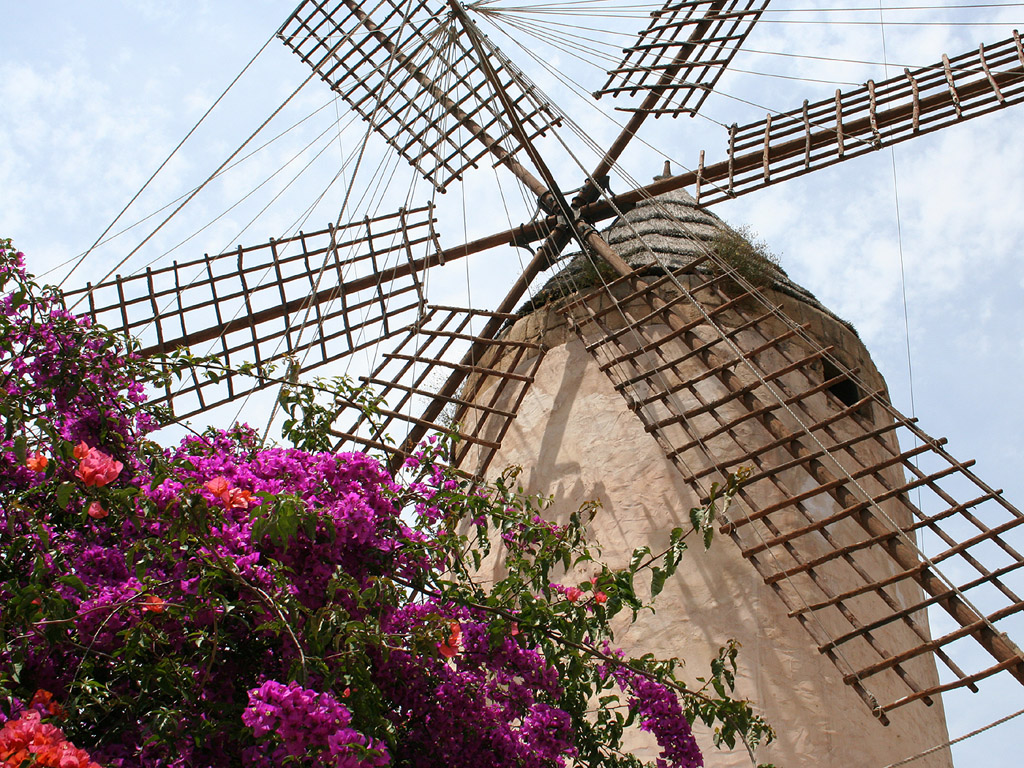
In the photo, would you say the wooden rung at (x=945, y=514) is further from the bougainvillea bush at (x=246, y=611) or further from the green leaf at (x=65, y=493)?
the green leaf at (x=65, y=493)

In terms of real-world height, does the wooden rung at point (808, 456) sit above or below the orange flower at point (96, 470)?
above

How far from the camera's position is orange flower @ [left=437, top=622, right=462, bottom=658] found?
224 centimetres

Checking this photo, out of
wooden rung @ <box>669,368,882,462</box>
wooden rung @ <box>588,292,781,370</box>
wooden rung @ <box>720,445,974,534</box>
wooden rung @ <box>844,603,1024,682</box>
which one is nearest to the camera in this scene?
wooden rung @ <box>844,603,1024,682</box>

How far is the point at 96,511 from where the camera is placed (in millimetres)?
1992

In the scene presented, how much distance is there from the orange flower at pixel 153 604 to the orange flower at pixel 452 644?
622 millimetres

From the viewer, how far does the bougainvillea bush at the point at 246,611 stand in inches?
72.6

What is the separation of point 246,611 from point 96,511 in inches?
13.9

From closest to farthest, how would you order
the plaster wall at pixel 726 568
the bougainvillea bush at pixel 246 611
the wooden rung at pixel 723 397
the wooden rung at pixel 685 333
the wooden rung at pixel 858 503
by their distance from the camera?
the bougainvillea bush at pixel 246 611
the wooden rung at pixel 858 503
the plaster wall at pixel 726 568
the wooden rung at pixel 723 397
the wooden rung at pixel 685 333

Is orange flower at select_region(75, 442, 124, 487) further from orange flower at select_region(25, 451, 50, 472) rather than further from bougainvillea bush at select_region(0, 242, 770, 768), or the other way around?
orange flower at select_region(25, 451, 50, 472)

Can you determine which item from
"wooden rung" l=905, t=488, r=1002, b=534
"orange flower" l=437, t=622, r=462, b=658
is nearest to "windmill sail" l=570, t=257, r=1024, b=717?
"wooden rung" l=905, t=488, r=1002, b=534

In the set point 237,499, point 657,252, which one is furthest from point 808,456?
point 237,499

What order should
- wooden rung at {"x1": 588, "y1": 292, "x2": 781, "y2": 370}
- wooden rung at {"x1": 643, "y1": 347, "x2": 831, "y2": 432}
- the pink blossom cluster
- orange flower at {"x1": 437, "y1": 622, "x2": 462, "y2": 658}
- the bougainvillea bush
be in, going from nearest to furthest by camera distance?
1. the pink blossom cluster
2. the bougainvillea bush
3. orange flower at {"x1": 437, "y1": 622, "x2": 462, "y2": 658}
4. wooden rung at {"x1": 643, "y1": 347, "x2": 831, "y2": 432}
5. wooden rung at {"x1": 588, "y1": 292, "x2": 781, "y2": 370}

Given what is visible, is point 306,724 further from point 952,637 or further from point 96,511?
point 952,637

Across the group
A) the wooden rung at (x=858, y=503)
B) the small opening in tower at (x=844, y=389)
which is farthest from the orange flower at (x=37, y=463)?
the small opening in tower at (x=844, y=389)
